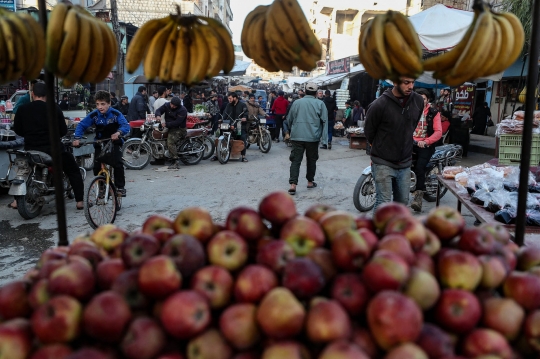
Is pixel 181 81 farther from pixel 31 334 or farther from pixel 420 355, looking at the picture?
pixel 420 355

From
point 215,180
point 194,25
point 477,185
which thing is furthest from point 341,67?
point 194,25

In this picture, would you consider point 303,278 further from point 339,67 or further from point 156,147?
point 339,67

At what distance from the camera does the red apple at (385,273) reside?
1.49 metres

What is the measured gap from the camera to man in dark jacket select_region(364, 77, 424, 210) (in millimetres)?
4863

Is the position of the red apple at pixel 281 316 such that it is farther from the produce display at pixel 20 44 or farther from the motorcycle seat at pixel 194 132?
the motorcycle seat at pixel 194 132

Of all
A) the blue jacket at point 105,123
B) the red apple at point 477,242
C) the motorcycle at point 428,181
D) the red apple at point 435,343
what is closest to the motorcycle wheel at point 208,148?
the blue jacket at point 105,123

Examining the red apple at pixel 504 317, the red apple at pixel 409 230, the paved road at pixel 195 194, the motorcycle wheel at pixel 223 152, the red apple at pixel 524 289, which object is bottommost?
the paved road at pixel 195 194

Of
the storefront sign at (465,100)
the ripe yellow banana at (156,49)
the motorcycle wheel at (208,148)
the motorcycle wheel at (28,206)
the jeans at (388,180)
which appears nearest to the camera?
the ripe yellow banana at (156,49)

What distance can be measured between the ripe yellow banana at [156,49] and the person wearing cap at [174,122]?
7.53 metres

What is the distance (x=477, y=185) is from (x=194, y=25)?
3.81 meters

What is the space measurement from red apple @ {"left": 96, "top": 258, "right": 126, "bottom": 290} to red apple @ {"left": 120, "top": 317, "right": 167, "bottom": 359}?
24 cm

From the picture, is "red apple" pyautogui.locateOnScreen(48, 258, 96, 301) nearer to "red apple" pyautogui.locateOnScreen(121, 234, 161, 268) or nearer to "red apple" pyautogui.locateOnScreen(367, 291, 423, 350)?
"red apple" pyautogui.locateOnScreen(121, 234, 161, 268)

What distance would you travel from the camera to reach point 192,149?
11.5 m

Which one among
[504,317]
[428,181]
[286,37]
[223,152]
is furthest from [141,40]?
[223,152]
